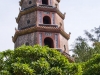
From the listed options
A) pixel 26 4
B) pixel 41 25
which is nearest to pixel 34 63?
pixel 41 25

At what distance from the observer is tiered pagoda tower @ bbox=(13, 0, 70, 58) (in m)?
20.8

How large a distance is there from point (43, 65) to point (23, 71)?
0.87 meters

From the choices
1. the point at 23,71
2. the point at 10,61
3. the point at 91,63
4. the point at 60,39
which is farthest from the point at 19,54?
the point at 60,39

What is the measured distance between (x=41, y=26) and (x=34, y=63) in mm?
9618

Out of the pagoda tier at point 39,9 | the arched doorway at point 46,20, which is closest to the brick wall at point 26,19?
the pagoda tier at point 39,9

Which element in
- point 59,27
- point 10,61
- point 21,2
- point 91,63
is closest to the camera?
point 10,61

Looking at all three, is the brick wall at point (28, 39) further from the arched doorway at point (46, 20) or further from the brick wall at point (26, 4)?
the brick wall at point (26, 4)

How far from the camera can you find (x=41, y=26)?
822 inches

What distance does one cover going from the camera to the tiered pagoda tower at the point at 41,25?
68.3 feet

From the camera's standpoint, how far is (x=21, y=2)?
80.6ft

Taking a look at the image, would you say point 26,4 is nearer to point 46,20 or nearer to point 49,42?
point 46,20

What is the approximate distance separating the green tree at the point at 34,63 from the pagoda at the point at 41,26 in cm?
807

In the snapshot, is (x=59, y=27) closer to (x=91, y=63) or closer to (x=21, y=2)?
(x=21, y=2)

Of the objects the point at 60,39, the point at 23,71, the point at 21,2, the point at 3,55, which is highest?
the point at 21,2
